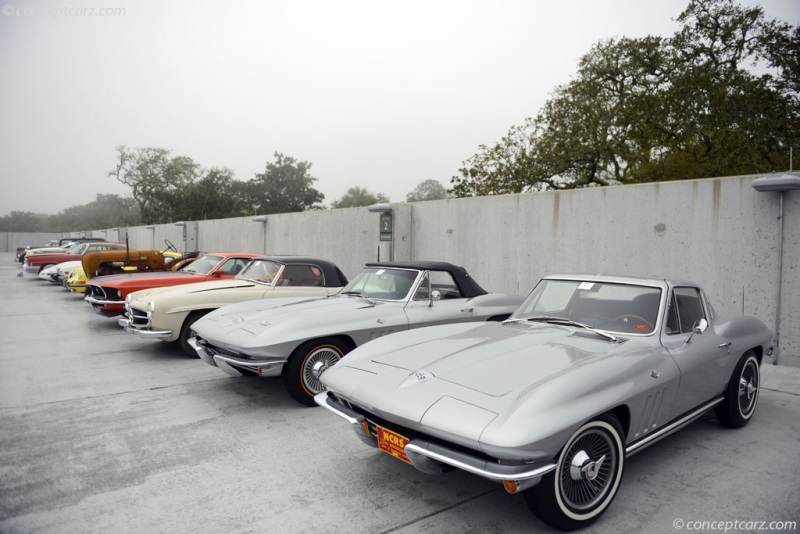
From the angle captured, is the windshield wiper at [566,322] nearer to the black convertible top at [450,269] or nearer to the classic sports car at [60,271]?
the black convertible top at [450,269]

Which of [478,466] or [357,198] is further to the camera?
[357,198]

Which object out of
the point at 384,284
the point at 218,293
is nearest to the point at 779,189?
the point at 384,284

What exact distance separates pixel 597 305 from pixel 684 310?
0.63 metres

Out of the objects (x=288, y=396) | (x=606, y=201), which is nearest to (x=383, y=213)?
(x=606, y=201)

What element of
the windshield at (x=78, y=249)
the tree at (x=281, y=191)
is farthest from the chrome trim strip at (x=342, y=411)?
the tree at (x=281, y=191)

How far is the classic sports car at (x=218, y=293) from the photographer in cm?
631

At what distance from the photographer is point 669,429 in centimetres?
322

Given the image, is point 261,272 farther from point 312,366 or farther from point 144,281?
point 312,366

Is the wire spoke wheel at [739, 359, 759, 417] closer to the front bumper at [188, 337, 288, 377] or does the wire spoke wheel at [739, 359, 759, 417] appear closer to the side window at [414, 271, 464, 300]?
the side window at [414, 271, 464, 300]

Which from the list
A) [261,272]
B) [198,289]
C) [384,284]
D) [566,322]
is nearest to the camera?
[566,322]

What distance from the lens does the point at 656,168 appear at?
710 inches

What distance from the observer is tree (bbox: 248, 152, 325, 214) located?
59.5 m

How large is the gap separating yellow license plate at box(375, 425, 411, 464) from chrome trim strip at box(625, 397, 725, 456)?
1.27 meters

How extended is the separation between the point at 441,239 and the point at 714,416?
649cm
